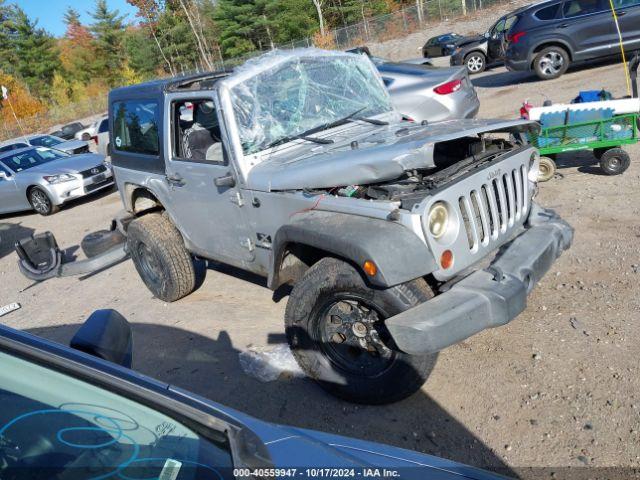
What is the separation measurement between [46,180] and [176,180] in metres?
8.07

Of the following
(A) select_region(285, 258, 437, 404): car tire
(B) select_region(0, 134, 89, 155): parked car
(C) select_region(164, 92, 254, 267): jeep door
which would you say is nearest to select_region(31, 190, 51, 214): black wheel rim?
(B) select_region(0, 134, 89, 155): parked car

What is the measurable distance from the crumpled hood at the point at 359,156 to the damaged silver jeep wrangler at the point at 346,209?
0.01 metres

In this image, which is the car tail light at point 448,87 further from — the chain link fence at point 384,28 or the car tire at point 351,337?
the chain link fence at point 384,28

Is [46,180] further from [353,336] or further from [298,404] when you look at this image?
[353,336]

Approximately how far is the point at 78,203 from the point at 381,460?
12135mm

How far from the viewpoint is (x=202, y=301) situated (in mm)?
5320

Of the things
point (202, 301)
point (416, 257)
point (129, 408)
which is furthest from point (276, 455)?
point (202, 301)

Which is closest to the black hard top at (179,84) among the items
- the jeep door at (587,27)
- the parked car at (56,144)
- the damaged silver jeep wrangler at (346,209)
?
the damaged silver jeep wrangler at (346,209)

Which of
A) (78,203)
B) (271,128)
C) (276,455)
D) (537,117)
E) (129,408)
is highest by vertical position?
(271,128)

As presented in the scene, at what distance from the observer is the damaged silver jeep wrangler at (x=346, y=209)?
286 centimetres

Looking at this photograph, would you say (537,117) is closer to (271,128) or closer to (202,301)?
(271,128)

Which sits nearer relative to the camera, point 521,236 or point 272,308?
point 521,236

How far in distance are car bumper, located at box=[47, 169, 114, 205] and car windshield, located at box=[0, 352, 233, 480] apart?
10471mm

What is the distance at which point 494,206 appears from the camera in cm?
332
